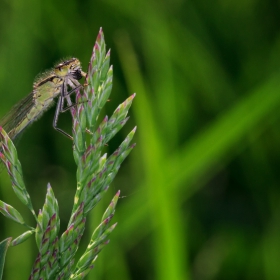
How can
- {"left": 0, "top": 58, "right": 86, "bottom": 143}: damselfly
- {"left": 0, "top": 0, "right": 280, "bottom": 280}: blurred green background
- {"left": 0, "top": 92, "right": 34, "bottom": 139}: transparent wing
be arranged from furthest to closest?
{"left": 0, "top": 0, "right": 280, "bottom": 280}: blurred green background → {"left": 0, "top": 92, "right": 34, "bottom": 139}: transparent wing → {"left": 0, "top": 58, "right": 86, "bottom": 143}: damselfly

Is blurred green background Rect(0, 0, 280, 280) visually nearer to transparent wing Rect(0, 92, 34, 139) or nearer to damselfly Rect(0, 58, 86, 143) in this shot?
damselfly Rect(0, 58, 86, 143)

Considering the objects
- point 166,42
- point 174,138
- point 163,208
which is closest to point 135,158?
point 174,138

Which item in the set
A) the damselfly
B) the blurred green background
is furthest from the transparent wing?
the blurred green background

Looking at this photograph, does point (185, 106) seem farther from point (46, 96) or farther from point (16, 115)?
point (16, 115)

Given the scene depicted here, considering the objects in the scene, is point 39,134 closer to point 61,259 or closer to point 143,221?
point 143,221

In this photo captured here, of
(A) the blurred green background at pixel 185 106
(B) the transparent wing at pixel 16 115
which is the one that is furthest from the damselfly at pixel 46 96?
(A) the blurred green background at pixel 185 106

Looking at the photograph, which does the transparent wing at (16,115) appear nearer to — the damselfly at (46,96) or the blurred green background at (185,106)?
the damselfly at (46,96)
